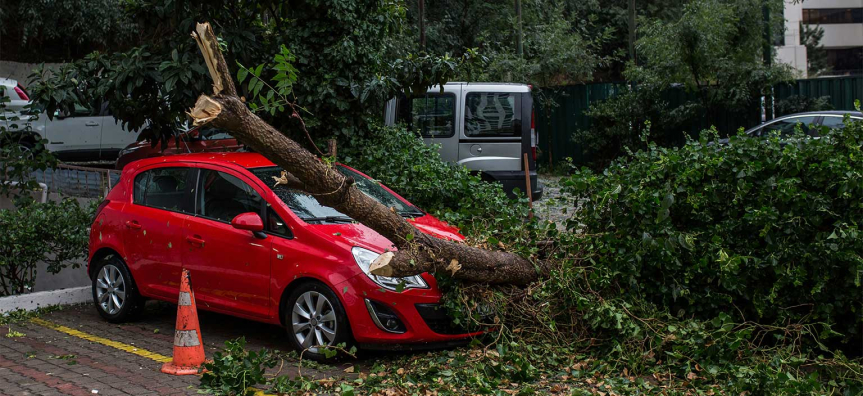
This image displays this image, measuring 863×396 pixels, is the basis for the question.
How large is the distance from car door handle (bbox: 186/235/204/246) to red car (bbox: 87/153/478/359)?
1 cm

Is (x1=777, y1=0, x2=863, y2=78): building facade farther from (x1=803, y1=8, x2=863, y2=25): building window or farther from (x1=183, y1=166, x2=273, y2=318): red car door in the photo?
(x1=183, y1=166, x2=273, y2=318): red car door

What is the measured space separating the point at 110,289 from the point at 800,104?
1482 centimetres

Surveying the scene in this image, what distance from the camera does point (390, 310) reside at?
20.2 ft

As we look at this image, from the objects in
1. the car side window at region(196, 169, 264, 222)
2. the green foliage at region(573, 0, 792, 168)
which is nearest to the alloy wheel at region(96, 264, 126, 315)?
the car side window at region(196, 169, 264, 222)

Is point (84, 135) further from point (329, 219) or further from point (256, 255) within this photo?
point (329, 219)

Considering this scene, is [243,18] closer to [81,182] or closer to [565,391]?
[81,182]

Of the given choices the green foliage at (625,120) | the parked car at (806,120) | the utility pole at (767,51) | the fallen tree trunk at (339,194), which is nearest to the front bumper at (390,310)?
the fallen tree trunk at (339,194)

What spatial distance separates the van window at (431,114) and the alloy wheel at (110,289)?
623 centimetres

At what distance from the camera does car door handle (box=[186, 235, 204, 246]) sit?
706 centimetres

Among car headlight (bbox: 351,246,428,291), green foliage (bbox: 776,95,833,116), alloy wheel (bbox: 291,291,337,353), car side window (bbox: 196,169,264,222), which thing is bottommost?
alloy wheel (bbox: 291,291,337,353)

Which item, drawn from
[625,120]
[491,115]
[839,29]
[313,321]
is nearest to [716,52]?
[625,120]

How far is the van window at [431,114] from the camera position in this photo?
13.3m

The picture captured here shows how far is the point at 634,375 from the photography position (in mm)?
5965

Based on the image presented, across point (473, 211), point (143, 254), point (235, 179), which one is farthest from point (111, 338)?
point (473, 211)
